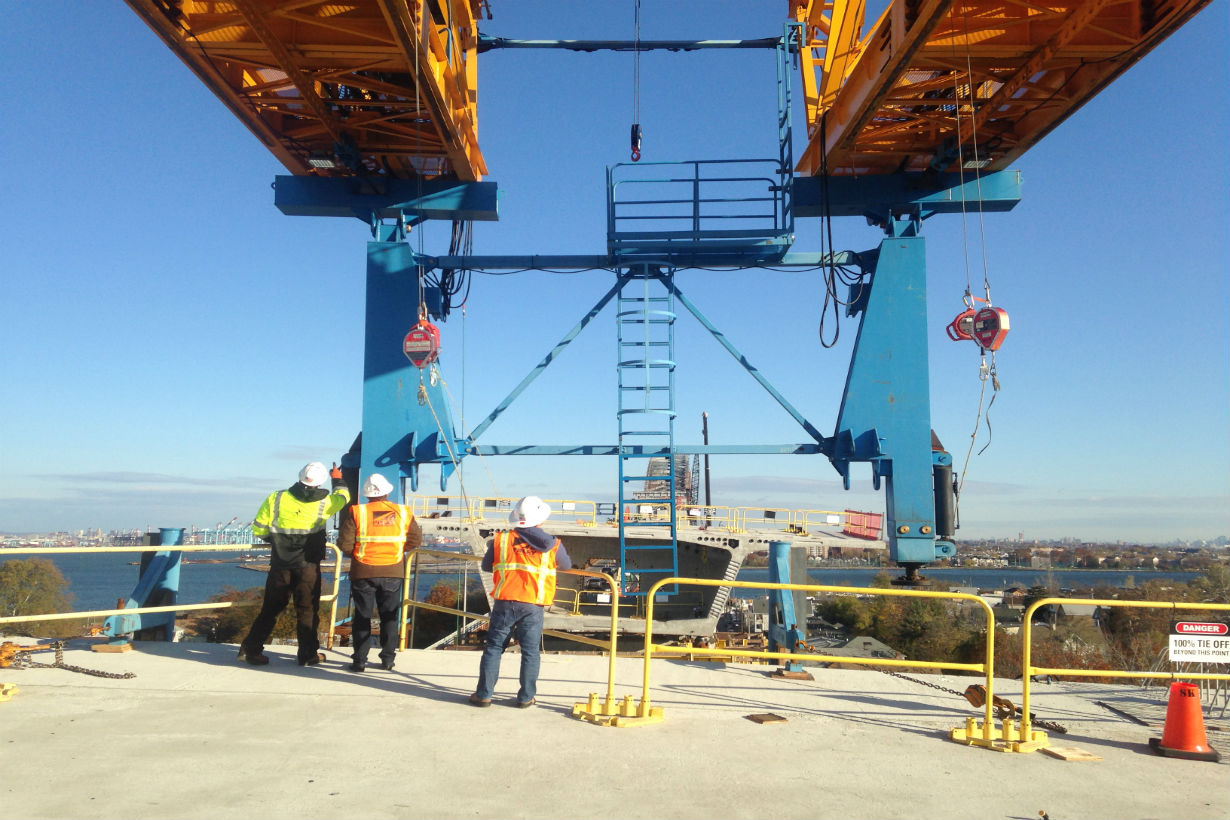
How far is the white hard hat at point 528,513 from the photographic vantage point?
20.9 feet

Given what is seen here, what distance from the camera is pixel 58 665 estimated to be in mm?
7633

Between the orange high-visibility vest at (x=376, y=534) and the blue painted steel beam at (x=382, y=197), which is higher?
the blue painted steel beam at (x=382, y=197)

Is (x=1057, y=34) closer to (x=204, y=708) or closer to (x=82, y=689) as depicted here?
(x=204, y=708)

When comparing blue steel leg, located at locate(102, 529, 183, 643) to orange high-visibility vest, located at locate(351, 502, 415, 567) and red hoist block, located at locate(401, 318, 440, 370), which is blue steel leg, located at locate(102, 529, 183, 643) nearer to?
orange high-visibility vest, located at locate(351, 502, 415, 567)

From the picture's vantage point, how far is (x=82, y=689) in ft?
22.2

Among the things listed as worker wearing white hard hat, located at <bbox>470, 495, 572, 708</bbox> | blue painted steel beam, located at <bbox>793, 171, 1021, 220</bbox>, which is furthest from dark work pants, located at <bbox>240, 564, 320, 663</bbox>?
blue painted steel beam, located at <bbox>793, 171, 1021, 220</bbox>

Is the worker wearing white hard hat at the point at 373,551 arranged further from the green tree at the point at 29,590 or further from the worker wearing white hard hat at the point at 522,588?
the green tree at the point at 29,590

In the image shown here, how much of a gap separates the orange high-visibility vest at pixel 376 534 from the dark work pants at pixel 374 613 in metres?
0.19

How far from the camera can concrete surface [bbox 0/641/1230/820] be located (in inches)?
171

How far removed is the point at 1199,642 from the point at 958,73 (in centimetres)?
733

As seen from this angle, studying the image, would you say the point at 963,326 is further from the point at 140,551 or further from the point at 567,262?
the point at 140,551

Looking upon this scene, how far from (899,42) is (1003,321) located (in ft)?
11.7

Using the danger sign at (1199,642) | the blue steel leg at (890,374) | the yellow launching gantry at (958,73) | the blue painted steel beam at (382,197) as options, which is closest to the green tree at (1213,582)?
the blue steel leg at (890,374)

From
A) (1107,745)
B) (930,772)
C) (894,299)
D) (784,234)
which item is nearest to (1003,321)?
(894,299)
